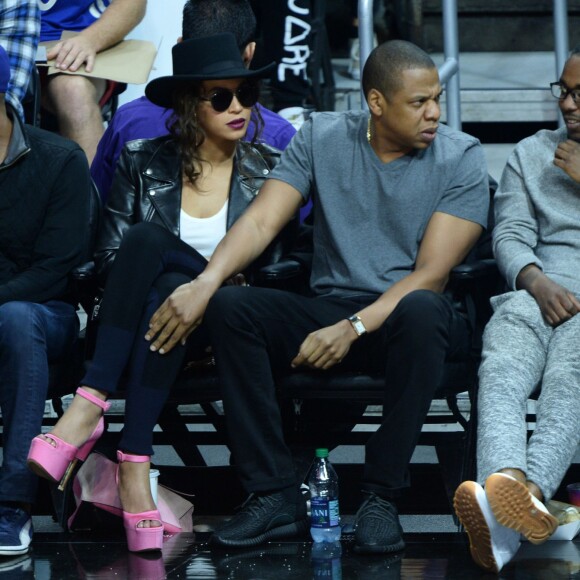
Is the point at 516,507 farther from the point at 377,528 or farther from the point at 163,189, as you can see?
the point at 163,189

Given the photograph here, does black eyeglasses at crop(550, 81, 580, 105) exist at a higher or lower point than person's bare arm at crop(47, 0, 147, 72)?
lower

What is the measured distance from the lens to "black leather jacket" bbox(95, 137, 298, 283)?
424 centimetres

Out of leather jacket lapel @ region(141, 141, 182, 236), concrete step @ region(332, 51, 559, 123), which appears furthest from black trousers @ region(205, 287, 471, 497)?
concrete step @ region(332, 51, 559, 123)

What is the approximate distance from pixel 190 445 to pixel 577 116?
66.4 inches

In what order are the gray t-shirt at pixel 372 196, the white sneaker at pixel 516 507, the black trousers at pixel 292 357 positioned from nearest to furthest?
the white sneaker at pixel 516 507, the black trousers at pixel 292 357, the gray t-shirt at pixel 372 196

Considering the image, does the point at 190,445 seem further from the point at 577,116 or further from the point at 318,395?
the point at 577,116

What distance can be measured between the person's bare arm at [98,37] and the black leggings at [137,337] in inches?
58.5

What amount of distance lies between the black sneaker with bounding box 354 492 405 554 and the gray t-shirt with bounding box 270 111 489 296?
748 mm

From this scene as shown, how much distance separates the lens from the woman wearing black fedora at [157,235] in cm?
370

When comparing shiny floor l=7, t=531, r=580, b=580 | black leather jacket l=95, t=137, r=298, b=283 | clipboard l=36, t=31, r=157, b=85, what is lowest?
shiny floor l=7, t=531, r=580, b=580

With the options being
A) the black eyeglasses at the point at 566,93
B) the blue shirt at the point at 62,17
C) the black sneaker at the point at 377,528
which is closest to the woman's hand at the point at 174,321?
the black sneaker at the point at 377,528

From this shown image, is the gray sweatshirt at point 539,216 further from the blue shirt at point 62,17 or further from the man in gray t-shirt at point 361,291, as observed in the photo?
the blue shirt at point 62,17

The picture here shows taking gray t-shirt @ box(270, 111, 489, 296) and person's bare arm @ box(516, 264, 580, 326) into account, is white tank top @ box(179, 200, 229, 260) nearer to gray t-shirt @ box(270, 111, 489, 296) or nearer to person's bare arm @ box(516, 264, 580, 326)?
gray t-shirt @ box(270, 111, 489, 296)

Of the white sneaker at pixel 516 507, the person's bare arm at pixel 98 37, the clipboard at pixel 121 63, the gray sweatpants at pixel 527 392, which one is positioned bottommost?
the white sneaker at pixel 516 507
